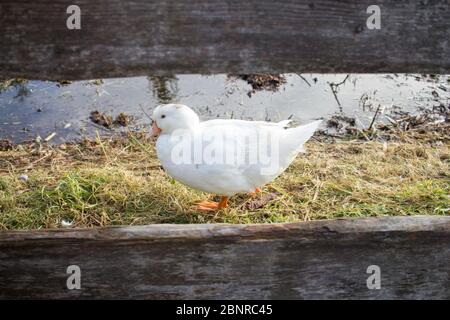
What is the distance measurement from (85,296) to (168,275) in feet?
1.03

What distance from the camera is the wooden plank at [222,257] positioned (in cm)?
183

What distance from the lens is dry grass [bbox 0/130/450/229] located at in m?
3.55

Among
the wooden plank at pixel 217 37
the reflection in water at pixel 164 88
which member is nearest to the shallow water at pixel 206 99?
the reflection in water at pixel 164 88

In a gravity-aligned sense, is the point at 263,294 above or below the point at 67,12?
below

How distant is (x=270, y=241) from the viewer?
1848mm

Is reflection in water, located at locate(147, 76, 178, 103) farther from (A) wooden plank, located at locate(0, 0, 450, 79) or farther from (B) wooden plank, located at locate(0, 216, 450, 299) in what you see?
(A) wooden plank, located at locate(0, 0, 450, 79)

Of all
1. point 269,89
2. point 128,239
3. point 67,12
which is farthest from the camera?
point 269,89

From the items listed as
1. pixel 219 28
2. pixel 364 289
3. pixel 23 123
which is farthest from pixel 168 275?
pixel 23 123

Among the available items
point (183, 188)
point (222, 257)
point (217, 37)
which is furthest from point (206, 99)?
point (217, 37)

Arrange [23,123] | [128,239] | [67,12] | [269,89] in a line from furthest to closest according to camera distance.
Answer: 1. [269,89]
2. [23,123]
3. [128,239]
4. [67,12]

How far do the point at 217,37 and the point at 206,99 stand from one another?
13.3 ft

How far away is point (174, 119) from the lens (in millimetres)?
3443

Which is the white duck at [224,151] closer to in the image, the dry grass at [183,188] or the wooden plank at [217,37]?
the dry grass at [183,188]

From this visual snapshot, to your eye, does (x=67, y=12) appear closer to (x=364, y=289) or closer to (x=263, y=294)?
(x=263, y=294)
